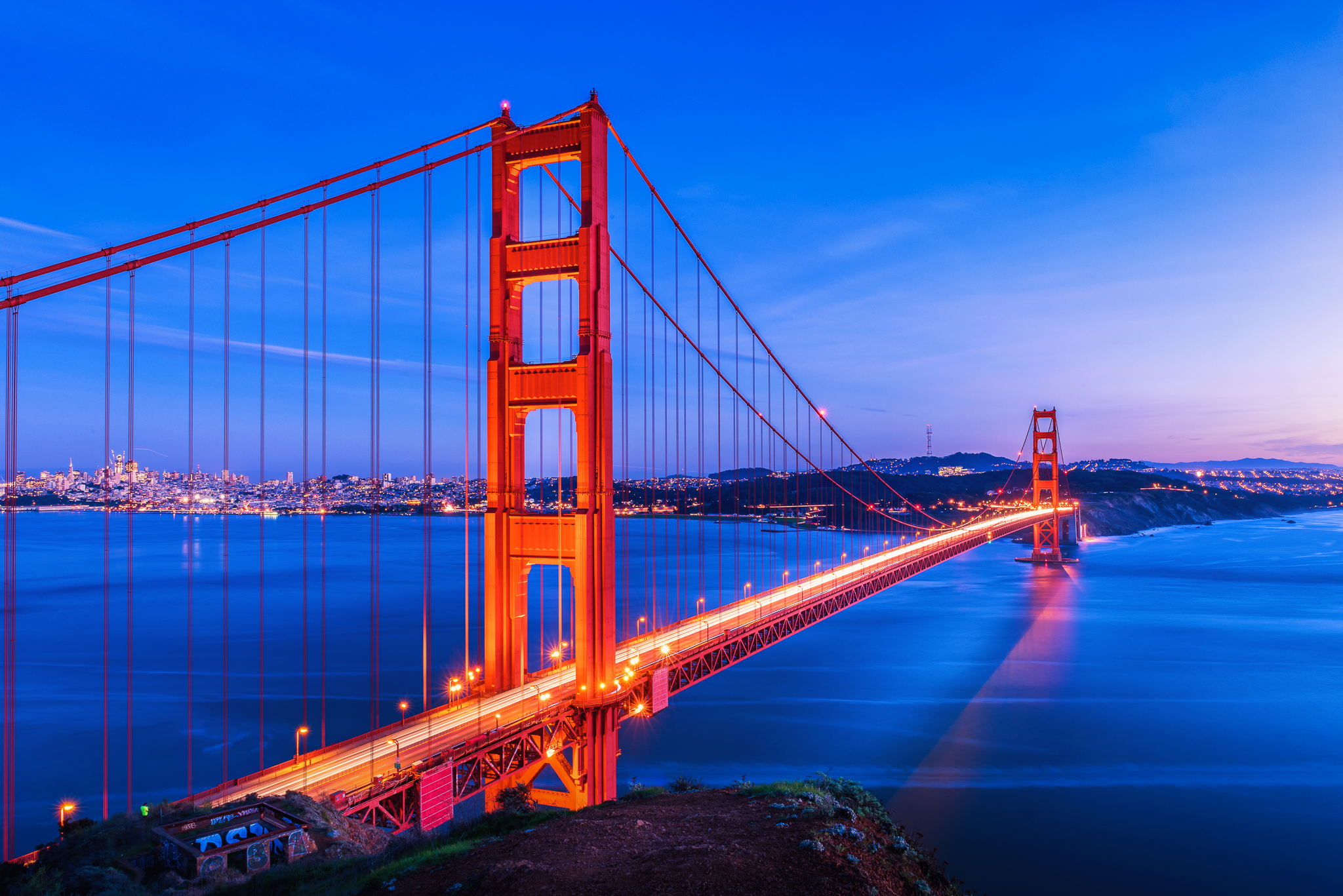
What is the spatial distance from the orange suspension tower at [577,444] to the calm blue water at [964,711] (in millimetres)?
6901

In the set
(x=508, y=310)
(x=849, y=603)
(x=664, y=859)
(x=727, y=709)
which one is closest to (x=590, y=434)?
(x=508, y=310)

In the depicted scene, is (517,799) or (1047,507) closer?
(517,799)

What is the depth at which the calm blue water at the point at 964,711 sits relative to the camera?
18.3m

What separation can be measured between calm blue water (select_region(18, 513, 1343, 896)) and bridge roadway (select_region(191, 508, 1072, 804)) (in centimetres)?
457

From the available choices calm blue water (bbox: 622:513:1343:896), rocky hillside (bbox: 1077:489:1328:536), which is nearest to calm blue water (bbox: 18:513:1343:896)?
calm blue water (bbox: 622:513:1343:896)

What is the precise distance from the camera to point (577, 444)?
14797mm

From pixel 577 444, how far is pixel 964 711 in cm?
2251

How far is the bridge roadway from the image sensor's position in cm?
1084

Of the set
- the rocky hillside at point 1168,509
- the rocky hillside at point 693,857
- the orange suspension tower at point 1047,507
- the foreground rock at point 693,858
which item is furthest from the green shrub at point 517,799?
the rocky hillside at point 1168,509

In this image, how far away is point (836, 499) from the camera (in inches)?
5531

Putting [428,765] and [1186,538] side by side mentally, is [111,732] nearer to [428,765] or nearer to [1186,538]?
[428,765]

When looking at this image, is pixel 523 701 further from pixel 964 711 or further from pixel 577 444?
pixel 964 711

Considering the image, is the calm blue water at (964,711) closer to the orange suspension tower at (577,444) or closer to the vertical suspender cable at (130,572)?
the vertical suspender cable at (130,572)

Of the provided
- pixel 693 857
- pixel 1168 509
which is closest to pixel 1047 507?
pixel 1168 509
